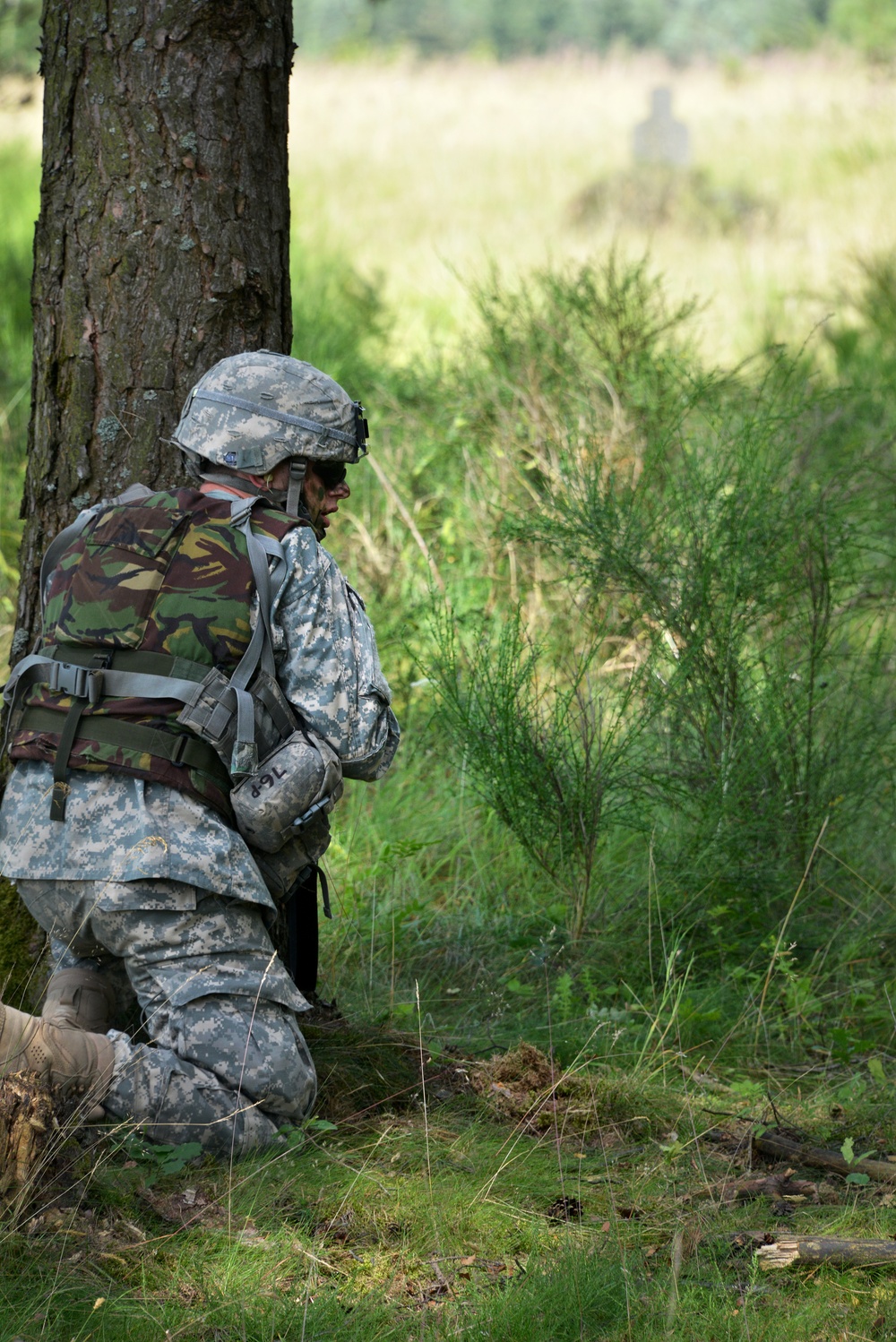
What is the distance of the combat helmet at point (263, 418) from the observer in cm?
292

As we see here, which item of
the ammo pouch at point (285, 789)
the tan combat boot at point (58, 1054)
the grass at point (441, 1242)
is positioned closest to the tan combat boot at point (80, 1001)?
Result: the tan combat boot at point (58, 1054)

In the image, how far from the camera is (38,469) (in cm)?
327

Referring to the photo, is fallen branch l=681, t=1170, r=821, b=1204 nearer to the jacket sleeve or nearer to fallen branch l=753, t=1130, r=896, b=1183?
fallen branch l=753, t=1130, r=896, b=1183

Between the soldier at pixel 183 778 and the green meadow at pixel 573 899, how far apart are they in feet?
0.55

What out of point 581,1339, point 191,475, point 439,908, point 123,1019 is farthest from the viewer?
point 439,908

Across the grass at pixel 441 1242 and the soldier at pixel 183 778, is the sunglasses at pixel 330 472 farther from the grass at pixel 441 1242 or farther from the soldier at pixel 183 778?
the grass at pixel 441 1242

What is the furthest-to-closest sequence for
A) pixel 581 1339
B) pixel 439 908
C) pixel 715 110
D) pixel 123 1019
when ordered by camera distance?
pixel 715 110 → pixel 439 908 → pixel 123 1019 → pixel 581 1339

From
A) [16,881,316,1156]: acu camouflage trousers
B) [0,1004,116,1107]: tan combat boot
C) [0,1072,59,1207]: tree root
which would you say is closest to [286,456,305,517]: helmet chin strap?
[16,881,316,1156]: acu camouflage trousers

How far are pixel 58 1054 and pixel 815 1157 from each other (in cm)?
157

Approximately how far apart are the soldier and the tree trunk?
430 mm

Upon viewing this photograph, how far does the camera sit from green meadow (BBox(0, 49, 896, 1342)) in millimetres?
2311

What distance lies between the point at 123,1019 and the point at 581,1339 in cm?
129

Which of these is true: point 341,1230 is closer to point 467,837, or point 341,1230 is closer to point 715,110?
point 467,837

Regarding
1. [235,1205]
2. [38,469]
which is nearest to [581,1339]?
[235,1205]
